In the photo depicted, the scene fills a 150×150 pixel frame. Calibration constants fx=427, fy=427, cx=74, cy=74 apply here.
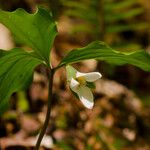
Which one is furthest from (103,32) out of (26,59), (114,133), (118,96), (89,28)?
(26,59)

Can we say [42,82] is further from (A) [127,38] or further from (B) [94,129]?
(A) [127,38]

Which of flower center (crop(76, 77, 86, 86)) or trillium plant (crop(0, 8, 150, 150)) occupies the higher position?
trillium plant (crop(0, 8, 150, 150))

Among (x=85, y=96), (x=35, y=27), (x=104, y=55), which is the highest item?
(x=35, y=27)

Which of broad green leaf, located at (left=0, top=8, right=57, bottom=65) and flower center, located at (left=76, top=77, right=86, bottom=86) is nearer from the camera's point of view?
broad green leaf, located at (left=0, top=8, right=57, bottom=65)

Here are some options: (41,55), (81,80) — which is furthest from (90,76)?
(41,55)

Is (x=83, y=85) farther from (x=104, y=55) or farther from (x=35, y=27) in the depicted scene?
(x=35, y=27)

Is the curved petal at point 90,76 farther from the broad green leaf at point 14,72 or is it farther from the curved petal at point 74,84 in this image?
the broad green leaf at point 14,72

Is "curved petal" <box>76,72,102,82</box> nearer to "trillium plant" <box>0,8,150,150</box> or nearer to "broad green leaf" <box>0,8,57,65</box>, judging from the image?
"trillium plant" <box>0,8,150,150</box>

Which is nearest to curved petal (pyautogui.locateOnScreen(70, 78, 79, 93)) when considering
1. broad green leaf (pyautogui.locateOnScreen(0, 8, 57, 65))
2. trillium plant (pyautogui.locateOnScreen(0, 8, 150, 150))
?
trillium plant (pyautogui.locateOnScreen(0, 8, 150, 150))
